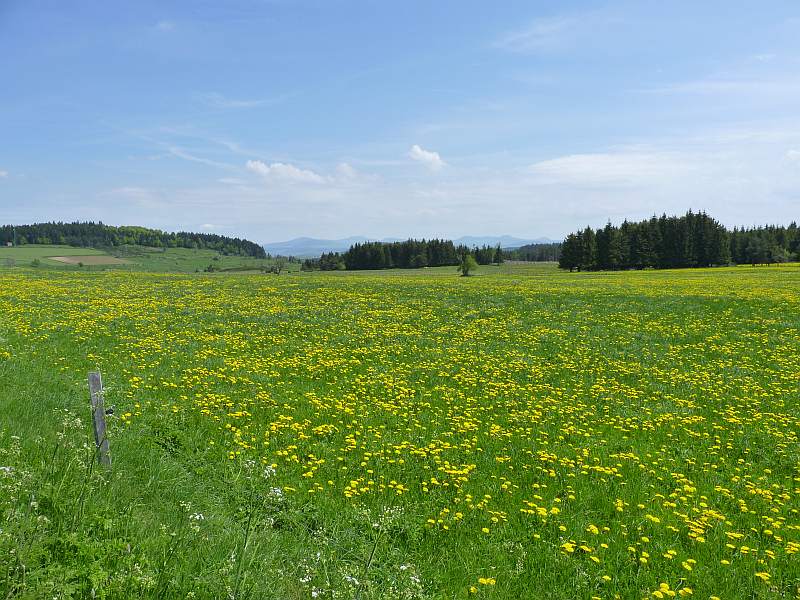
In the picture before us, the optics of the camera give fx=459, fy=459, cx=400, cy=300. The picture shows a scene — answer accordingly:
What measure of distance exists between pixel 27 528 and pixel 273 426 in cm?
503

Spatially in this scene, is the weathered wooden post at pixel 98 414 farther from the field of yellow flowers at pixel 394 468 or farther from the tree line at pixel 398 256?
the tree line at pixel 398 256

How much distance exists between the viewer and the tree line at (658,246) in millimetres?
100000

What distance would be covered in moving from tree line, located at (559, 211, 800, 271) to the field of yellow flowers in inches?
3458

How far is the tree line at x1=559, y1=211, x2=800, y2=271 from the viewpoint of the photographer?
100m

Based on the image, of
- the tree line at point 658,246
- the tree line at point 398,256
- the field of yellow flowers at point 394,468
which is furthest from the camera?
the tree line at point 398,256

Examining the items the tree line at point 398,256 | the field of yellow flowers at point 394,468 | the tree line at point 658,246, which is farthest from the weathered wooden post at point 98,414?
the tree line at point 398,256

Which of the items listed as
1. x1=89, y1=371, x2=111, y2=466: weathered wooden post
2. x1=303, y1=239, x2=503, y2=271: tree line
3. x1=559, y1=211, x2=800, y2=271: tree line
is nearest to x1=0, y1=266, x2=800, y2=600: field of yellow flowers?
x1=89, y1=371, x2=111, y2=466: weathered wooden post

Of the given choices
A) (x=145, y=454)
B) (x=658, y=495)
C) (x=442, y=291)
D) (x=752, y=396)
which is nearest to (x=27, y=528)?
(x=145, y=454)

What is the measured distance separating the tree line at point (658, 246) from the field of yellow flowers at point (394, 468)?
8784cm

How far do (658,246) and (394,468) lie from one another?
4398 inches

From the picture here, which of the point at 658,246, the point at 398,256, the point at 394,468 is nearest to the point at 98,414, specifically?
the point at 394,468

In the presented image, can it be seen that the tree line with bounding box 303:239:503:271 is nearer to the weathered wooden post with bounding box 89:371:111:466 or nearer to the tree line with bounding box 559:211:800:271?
the tree line with bounding box 559:211:800:271

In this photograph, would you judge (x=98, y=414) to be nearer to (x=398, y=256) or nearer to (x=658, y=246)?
(x=658, y=246)

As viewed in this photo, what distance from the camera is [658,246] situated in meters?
102
